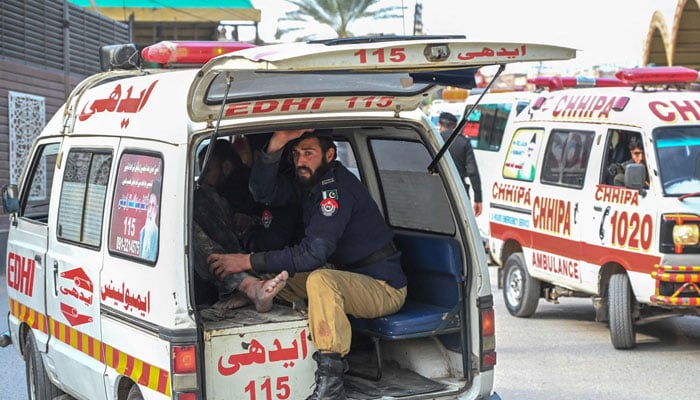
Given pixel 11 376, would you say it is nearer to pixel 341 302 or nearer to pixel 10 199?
pixel 10 199

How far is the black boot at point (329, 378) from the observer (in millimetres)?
→ 5137

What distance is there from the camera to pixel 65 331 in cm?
613

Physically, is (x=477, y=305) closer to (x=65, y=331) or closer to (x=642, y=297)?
(x=65, y=331)

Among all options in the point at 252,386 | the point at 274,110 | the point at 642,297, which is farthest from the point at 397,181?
the point at 642,297

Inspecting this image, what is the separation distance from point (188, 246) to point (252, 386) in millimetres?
705

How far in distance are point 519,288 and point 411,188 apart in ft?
17.9

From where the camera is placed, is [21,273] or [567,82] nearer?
[21,273]

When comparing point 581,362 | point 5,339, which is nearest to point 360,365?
point 5,339

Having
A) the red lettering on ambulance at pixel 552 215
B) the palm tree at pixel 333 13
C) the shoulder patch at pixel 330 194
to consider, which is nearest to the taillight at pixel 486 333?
the shoulder patch at pixel 330 194

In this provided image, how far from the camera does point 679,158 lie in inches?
376

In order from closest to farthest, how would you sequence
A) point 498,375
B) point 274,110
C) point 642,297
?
point 274,110 → point 498,375 → point 642,297

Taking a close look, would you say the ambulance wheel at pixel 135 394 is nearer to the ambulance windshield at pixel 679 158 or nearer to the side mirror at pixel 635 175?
the side mirror at pixel 635 175

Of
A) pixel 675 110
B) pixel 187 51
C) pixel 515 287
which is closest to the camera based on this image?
pixel 187 51

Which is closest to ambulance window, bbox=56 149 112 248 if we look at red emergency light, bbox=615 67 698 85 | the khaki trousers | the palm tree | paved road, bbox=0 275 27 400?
the khaki trousers
